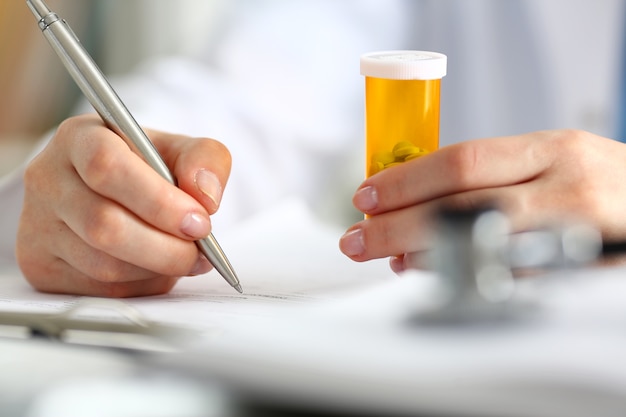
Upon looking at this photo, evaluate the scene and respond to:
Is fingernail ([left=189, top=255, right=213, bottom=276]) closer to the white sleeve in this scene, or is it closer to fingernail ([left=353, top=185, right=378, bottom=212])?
fingernail ([left=353, top=185, right=378, bottom=212])

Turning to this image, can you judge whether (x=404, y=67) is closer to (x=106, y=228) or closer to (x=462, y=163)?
(x=462, y=163)

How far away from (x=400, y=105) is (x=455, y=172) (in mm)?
75

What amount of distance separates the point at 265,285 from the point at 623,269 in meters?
0.25

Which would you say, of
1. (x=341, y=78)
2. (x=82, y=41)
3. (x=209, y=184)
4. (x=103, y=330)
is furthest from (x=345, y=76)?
(x=82, y=41)

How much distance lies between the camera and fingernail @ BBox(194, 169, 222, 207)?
0.55m

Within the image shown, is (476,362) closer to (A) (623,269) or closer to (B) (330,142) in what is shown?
(A) (623,269)

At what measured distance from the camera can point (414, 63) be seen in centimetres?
54

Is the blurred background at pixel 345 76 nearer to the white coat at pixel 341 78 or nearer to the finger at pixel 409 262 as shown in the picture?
the white coat at pixel 341 78

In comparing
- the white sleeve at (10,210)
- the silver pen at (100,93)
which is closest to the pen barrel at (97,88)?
the silver pen at (100,93)

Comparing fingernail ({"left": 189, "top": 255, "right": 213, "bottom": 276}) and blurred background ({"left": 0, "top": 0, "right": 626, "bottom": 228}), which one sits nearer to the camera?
fingernail ({"left": 189, "top": 255, "right": 213, "bottom": 276})

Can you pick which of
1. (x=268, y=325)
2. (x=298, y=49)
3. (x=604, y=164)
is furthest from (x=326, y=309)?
(x=298, y=49)

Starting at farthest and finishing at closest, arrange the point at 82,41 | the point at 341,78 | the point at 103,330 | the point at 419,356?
the point at 82,41
the point at 341,78
the point at 103,330
the point at 419,356

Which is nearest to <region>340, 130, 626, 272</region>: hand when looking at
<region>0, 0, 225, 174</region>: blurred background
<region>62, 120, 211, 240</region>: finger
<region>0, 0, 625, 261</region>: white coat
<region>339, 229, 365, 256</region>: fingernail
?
<region>339, 229, 365, 256</region>: fingernail

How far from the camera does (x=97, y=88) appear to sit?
0.54 meters
